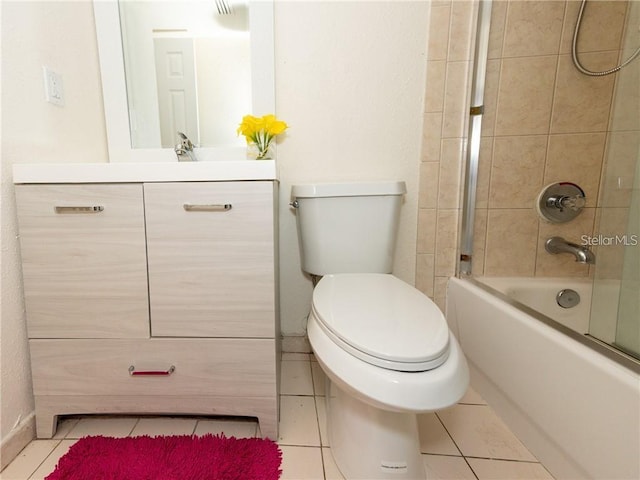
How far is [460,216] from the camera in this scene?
1.21 meters

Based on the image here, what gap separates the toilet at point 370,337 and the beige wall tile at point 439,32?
1.70ft

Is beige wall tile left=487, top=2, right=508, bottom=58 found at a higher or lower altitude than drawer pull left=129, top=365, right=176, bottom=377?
higher

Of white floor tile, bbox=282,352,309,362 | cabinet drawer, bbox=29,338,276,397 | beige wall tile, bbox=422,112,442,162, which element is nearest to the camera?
cabinet drawer, bbox=29,338,276,397

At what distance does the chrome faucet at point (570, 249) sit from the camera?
1007 mm

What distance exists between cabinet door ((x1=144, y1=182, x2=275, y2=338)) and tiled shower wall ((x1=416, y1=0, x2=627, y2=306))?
2.34ft

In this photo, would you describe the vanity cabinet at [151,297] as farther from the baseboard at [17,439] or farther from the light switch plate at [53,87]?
the light switch plate at [53,87]

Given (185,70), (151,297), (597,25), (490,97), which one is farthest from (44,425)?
(597,25)

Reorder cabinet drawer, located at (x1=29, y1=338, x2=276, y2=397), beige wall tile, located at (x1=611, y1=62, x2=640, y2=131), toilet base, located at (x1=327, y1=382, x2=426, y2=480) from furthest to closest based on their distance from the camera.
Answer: beige wall tile, located at (x1=611, y1=62, x2=640, y2=131) → cabinet drawer, located at (x1=29, y1=338, x2=276, y2=397) → toilet base, located at (x1=327, y1=382, x2=426, y2=480)

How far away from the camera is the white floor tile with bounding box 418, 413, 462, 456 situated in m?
0.83

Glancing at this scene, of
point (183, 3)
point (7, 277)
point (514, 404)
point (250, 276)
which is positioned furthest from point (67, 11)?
point (514, 404)

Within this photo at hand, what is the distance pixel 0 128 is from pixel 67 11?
502mm

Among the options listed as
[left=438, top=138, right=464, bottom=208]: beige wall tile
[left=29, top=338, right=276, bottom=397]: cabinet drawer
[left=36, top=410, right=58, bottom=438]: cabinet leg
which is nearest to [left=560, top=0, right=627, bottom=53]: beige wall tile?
[left=438, top=138, right=464, bottom=208]: beige wall tile

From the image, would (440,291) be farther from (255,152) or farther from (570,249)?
(255,152)

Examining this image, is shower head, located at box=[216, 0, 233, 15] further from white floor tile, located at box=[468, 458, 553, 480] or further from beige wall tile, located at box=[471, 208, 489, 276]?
white floor tile, located at box=[468, 458, 553, 480]
